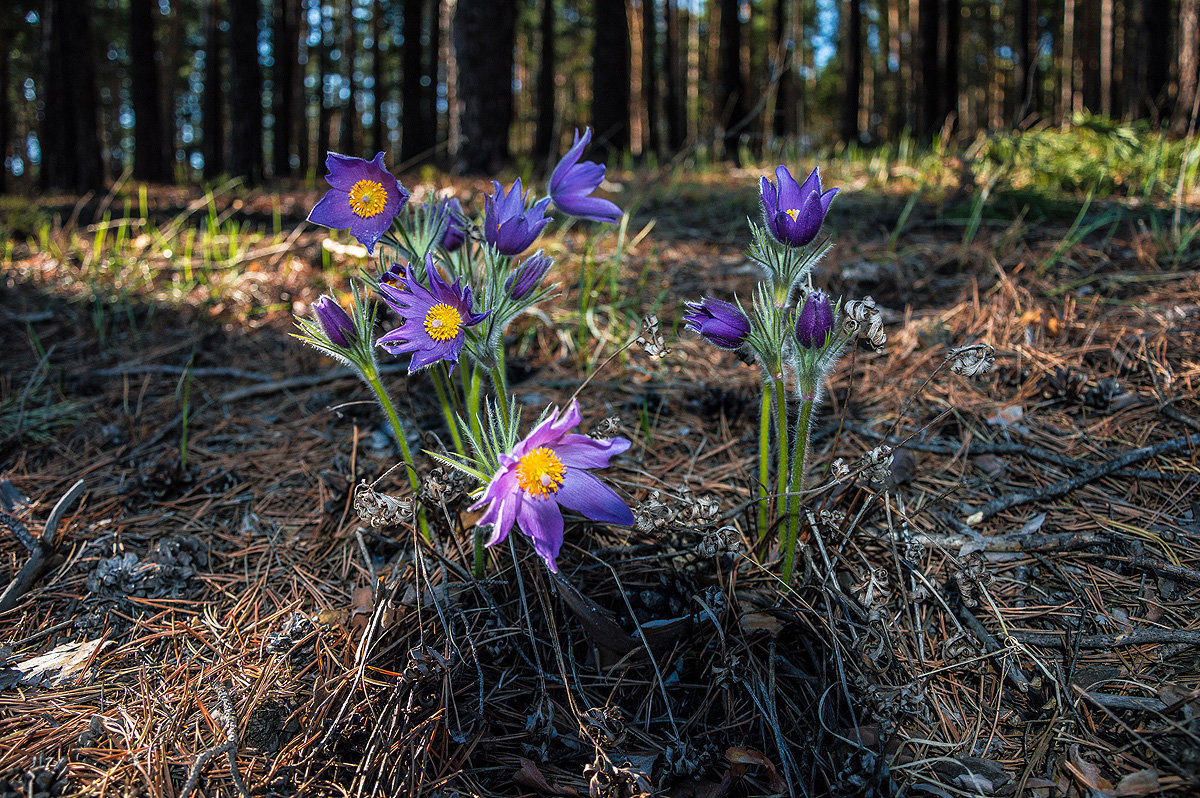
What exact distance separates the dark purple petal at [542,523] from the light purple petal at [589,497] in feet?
0.17

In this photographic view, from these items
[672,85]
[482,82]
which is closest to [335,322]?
[482,82]

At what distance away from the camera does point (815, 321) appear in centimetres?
135

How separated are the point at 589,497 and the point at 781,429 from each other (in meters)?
0.47

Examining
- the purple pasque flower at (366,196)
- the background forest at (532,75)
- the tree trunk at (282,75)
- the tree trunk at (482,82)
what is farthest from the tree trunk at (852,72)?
the purple pasque flower at (366,196)

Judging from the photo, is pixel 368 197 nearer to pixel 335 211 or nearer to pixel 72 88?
pixel 335 211

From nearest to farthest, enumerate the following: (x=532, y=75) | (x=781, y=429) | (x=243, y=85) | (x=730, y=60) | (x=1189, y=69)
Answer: (x=781, y=429) → (x=1189, y=69) → (x=243, y=85) → (x=730, y=60) → (x=532, y=75)

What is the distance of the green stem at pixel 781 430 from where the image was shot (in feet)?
4.76

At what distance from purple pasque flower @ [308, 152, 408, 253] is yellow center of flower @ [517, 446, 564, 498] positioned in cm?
66

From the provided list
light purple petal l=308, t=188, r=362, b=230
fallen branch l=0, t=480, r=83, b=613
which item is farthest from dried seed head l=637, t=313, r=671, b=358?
fallen branch l=0, t=480, r=83, b=613

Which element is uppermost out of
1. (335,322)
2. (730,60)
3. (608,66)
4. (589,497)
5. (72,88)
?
(730,60)

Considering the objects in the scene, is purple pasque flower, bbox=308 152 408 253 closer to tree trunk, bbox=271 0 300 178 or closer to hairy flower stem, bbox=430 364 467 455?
hairy flower stem, bbox=430 364 467 455

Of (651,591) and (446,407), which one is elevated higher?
(446,407)

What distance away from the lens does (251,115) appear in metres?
6.90

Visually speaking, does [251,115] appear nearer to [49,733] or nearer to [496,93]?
[496,93]
